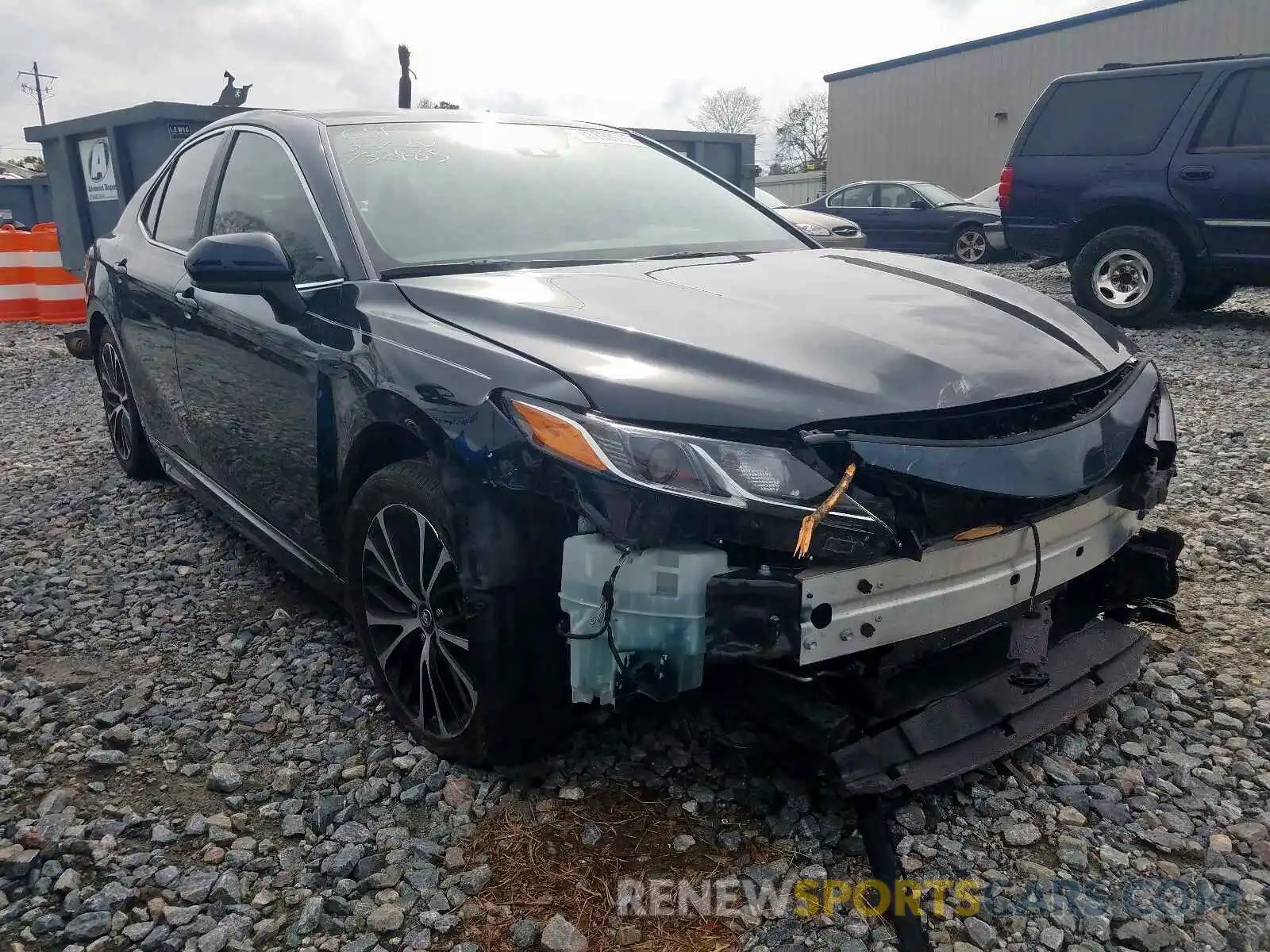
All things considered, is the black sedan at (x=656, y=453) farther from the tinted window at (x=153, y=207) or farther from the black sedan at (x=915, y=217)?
the black sedan at (x=915, y=217)

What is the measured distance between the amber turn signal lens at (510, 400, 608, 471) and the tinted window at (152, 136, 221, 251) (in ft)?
7.77

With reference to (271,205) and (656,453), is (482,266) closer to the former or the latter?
(271,205)

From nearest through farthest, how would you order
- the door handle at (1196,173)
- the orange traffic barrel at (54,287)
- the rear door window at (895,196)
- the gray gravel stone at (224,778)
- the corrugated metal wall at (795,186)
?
1. the gray gravel stone at (224,778)
2. the door handle at (1196,173)
3. the orange traffic barrel at (54,287)
4. the rear door window at (895,196)
5. the corrugated metal wall at (795,186)

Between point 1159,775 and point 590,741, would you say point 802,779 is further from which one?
point 1159,775

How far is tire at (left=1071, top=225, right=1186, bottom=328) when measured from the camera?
7.79 meters

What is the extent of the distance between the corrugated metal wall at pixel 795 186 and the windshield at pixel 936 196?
14.7 meters

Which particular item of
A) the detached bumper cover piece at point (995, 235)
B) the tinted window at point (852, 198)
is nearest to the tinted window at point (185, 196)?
the detached bumper cover piece at point (995, 235)

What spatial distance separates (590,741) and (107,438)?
4676 millimetres

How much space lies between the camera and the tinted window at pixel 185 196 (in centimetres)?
381

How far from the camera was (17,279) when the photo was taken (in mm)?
10430

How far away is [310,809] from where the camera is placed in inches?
92.7

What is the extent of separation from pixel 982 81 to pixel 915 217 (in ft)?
32.4

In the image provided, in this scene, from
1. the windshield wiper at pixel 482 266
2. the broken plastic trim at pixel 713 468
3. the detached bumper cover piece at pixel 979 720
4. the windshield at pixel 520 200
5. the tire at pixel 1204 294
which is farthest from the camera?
the tire at pixel 1204 294

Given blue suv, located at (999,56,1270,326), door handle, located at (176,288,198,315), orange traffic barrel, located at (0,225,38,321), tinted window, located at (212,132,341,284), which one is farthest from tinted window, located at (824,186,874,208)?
door handle, located at (176,288,198,315)
